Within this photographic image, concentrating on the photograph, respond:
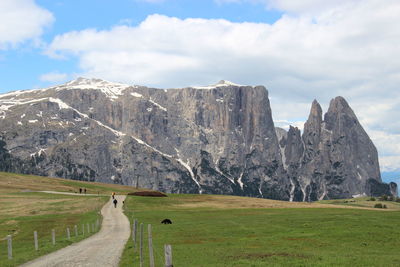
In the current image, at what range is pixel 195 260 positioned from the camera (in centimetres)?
3556

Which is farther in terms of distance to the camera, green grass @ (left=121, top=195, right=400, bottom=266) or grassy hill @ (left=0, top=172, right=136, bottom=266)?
grassy hill @ (left=0, top=172, right=136, bottom=266)

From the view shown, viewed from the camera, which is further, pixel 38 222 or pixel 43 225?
pixel 38 222

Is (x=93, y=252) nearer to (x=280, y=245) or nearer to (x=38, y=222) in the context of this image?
(x=280, y=245)

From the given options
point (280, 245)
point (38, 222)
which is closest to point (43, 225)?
point (38, 222)

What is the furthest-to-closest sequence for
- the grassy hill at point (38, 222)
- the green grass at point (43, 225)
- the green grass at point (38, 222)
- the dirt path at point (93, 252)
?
the green grass at point (43, 225) < the grassy hill at point (38, 222) < the green grass at point (38, 222) < the dirt path at point (93, 252)

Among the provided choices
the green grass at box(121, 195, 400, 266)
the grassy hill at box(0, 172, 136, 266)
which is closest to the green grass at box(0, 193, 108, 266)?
the grassy hill at box(0, 172, 136, 266)

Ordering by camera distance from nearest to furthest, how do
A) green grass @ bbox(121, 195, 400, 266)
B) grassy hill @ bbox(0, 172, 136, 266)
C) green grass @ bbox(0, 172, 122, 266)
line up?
green grass @ bbox(121, 195, 400, 266), green grass @ bbox(0, 172, 122, 266), grassy hill @ bbox(0, 172, 136, 266)

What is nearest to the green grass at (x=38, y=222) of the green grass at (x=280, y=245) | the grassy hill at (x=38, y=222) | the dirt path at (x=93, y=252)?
the grassy hill at (x=38, y=222)

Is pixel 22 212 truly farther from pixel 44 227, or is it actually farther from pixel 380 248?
pixel 380 248

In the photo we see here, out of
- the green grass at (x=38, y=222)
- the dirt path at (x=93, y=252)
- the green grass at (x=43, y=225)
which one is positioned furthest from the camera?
the green grass at (x=43, y=225)

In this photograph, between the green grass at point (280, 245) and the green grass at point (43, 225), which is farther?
the green grass at point (43, 225)

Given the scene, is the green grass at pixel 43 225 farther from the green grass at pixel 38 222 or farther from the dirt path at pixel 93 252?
the dirt path at pixel 93 252

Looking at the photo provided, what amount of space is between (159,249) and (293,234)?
18.6 metres

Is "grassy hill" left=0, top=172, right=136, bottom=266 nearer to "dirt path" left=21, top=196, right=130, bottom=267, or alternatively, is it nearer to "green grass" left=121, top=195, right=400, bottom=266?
"dirt path" left=21, top=196, right=130, bottom=267
